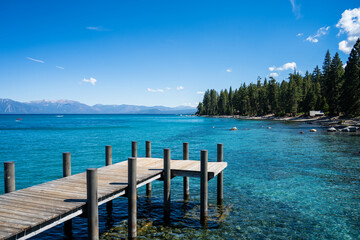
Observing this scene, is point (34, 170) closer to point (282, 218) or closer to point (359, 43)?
point (282, 218)

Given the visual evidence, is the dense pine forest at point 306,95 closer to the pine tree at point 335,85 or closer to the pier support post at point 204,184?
the pine tree at point 335,85

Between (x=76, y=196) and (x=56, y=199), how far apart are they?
23.2 inches

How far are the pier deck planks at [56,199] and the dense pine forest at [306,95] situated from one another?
7201 cm

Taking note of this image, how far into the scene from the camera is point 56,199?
8.09 metres

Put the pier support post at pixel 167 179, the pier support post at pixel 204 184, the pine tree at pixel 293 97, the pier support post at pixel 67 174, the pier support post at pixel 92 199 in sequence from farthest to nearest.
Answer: the pine tree at pixel 293 97 < the pier support post at pixel 167 179 < the pier support post at pixel 204 184 < the pier support post at pixel 67 174 < the pier support post at pixel 92 199

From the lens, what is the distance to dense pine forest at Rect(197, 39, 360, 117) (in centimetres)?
6988

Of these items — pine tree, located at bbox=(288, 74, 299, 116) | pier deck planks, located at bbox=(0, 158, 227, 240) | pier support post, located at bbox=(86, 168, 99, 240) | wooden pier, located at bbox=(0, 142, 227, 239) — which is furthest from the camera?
pine tree, located at bbox=(288, 74, 299, 116)

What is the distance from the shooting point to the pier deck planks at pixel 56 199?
6.37 m

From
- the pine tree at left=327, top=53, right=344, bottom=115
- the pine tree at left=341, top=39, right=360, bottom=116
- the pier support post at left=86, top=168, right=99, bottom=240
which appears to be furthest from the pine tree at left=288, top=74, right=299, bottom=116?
the pier support post at left=86, top=168, right=99, bottom=240

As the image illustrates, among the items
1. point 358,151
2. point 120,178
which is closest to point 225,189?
point 120,178

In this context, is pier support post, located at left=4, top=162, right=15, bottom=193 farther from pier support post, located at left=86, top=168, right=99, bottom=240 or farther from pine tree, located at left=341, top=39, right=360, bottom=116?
pine tree, located at left=341, top=39, right=360, bottom=116

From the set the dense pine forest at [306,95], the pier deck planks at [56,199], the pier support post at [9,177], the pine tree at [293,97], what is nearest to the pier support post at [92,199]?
the pier deck planks at [56,199]

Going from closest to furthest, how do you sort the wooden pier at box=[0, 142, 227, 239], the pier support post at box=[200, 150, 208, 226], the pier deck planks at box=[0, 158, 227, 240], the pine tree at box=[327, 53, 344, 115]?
the pier deck planks at box=[0, 158, 227, 240], the wooden pier at box=[0, 142, 227, 239], the pier support post at box=[200, 150, 208, 226], the pine tree at box=[327, 53, 344, 115]

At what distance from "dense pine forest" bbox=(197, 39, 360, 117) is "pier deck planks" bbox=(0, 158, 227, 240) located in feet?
236
